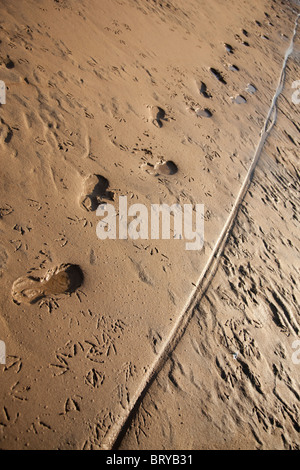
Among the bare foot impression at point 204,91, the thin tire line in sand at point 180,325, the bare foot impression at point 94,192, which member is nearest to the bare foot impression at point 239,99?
the bare foot impression at point 204,91

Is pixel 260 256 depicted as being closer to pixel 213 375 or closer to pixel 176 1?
pixel 213 375

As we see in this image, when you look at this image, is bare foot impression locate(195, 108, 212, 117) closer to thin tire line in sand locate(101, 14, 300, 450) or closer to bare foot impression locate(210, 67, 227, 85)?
thin tire line in sand locate(101, 14, 300, 450)

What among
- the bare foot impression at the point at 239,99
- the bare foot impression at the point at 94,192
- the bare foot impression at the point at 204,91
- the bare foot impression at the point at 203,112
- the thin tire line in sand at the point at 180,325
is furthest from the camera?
the bare foot impression at the point at 239,99

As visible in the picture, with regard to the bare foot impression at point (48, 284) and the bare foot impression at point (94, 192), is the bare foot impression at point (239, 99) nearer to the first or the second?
the bare foot impression at point (94, 192)

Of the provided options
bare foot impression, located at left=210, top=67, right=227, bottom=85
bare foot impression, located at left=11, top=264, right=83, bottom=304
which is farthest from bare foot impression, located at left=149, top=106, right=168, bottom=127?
bare foot impression, located at left=11, top=264, right=83, bottom=304

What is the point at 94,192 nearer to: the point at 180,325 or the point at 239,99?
the point at 180,325
